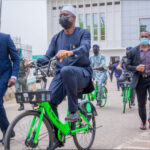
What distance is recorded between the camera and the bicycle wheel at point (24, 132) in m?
3.59

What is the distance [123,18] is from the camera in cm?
5800

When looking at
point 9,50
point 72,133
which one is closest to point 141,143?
point 72,133

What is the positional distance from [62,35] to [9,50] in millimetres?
1253

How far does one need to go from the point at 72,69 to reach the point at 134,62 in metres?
2.80

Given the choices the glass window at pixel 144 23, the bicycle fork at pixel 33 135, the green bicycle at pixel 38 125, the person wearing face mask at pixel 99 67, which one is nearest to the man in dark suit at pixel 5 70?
the green bicycle at pixel 38 125

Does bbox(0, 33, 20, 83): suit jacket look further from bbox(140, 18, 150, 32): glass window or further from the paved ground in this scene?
bbox(140, 18, 150, 32): glass window

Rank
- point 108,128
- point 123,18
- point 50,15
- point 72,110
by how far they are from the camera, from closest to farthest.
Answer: point 72,110 < point 108,128 < point 123,18 < point 50,15

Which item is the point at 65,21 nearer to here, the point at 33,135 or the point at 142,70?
the point at 33,135

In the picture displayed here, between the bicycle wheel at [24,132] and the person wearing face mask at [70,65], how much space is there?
211mm

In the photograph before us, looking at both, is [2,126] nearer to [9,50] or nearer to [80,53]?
[9,50]

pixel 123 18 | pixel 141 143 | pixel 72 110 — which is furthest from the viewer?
pixel 123 18

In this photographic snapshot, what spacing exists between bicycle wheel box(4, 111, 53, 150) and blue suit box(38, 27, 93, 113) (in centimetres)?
44

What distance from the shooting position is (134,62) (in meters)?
6.71

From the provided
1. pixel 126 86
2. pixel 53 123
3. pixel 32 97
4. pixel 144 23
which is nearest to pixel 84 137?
pixel 53 123
